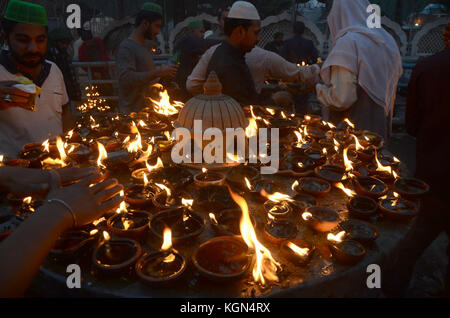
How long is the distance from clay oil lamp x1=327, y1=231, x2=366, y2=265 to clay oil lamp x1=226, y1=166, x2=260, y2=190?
104 centimetres

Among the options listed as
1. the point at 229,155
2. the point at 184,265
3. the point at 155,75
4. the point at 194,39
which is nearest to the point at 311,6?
the point at 194,39

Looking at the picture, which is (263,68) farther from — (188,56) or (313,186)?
(313,186)

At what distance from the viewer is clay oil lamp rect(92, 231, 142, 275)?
1946 mm

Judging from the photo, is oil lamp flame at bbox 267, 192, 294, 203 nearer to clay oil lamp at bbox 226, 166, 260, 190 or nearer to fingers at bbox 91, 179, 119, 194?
clay oil lamp at bbox 226, 166, 260, 190

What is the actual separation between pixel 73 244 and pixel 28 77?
133 inches

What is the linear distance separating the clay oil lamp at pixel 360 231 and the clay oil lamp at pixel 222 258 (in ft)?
2.86

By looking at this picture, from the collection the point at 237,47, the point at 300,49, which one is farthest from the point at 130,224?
the point at 300,49

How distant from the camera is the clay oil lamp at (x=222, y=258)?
1917mm

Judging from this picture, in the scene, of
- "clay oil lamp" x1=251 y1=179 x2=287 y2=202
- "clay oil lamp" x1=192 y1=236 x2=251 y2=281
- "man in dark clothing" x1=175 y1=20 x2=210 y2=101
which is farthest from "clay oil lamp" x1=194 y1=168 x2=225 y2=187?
"man in dark clothing" x1=175 y1=20 x2=210 y2=101

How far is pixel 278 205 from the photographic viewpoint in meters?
2.70

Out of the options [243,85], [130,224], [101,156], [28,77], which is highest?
[28,77]

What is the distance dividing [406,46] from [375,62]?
16260mm

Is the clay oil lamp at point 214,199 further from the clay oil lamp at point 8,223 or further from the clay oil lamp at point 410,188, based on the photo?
the clay oil lamp at point 410,188

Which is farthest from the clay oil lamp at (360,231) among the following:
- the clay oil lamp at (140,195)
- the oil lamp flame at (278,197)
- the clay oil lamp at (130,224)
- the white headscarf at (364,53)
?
the white headscarf at (364,53)
